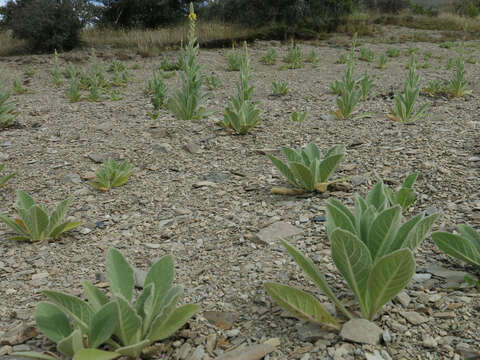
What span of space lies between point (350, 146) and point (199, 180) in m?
1.42

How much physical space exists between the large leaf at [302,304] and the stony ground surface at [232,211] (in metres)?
0.05

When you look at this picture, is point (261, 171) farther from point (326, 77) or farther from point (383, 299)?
point (326, 77)

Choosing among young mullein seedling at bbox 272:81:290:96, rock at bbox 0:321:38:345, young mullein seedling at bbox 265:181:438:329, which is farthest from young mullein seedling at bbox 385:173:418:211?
young mullein seedling at bbox 272:81:290:96

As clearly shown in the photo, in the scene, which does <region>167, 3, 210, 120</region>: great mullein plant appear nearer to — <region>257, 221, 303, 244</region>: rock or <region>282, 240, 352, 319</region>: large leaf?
<region>257, 221, 303, 244</region>: rock

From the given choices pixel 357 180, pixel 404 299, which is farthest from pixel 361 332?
pixel 357 180

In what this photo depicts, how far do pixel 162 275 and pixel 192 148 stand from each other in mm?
2322

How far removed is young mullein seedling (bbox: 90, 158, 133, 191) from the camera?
2.87m

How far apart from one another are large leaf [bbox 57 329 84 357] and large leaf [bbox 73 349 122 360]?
0.05 metres

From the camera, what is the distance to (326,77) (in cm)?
777

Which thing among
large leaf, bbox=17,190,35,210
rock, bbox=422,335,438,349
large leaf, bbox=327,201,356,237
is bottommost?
rock, bbox=422,335,438,349

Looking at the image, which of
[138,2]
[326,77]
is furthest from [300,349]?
[138,2]

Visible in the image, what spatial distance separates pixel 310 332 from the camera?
1327 mm

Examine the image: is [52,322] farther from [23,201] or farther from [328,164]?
[328,164]

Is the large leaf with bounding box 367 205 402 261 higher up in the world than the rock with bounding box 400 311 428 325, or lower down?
higher up
